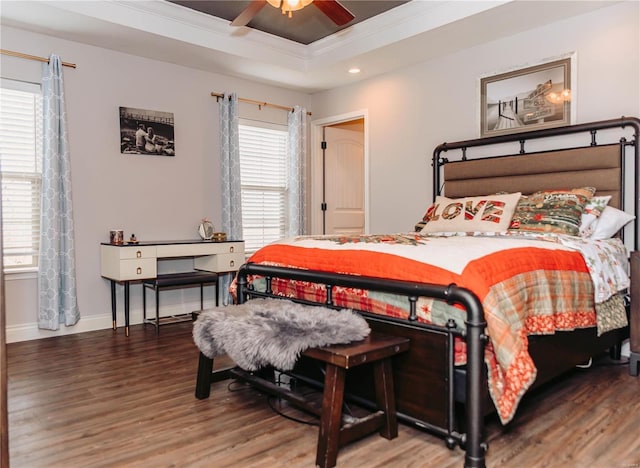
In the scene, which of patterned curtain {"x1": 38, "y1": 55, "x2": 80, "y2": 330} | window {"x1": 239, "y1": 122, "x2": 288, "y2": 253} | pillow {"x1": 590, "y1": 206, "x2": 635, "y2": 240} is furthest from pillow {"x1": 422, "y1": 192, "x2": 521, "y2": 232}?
patterned curtain {"x1": 38, "y1": 55, "x2": 80, "y2": 330}

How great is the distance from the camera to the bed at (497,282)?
1.94 meters

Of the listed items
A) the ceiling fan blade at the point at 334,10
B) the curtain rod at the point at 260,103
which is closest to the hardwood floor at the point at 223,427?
the ceiling fan blade at the point at 334,10

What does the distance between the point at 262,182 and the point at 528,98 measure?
285cm

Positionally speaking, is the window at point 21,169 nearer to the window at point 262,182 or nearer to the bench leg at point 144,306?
the bench leg at point 144,306

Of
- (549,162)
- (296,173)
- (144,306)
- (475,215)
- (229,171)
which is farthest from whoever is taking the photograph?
(296,173)

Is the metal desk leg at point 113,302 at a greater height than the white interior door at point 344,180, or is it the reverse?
the white interior door at point 344,180

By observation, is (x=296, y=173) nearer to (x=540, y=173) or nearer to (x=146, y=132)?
(x=146, y=132)

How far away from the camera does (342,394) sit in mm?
1935

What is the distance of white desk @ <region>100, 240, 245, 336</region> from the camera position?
13.5 feet

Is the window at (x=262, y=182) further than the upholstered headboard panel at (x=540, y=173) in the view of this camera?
Yes

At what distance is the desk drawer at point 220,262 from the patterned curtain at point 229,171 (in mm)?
294

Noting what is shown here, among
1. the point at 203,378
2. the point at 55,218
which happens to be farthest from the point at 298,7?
the point at 55,218

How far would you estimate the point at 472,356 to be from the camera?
6.11ft

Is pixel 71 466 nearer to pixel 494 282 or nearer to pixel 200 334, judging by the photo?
pixel 200 334
